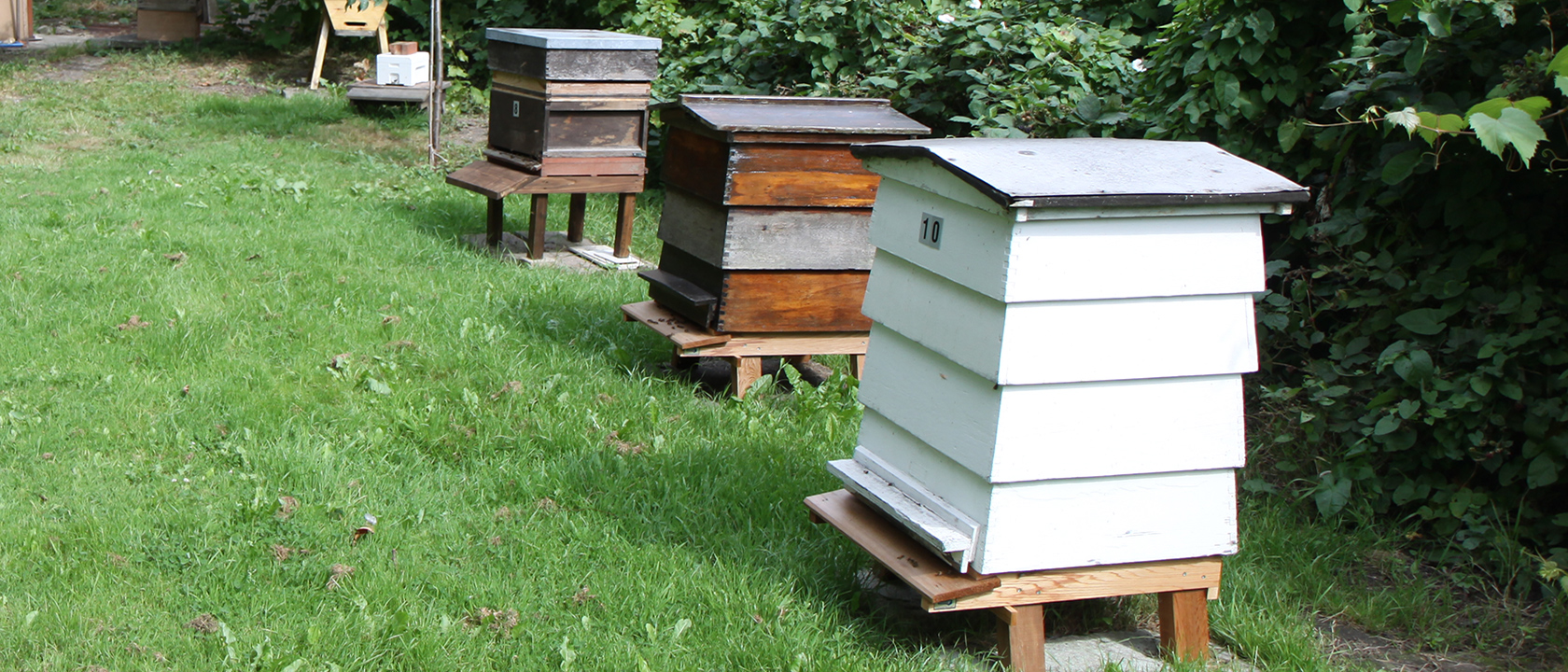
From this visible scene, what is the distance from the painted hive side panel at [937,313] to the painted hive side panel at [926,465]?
0.25 m

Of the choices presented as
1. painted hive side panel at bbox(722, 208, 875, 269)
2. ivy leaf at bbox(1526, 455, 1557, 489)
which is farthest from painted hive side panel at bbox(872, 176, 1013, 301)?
ivy leaf at bbox(1526, 455, 1557, 489)

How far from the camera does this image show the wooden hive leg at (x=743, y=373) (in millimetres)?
4699

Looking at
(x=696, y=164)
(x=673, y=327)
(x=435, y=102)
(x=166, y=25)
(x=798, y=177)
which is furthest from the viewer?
(x=166, y=25)

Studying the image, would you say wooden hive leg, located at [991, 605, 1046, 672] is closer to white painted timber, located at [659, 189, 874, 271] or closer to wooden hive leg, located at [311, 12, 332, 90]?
white painted timber, located at [659, 189, 874, 271]

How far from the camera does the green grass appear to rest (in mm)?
2896

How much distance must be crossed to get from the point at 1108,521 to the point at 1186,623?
1.31 feet

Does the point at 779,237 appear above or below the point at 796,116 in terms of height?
below

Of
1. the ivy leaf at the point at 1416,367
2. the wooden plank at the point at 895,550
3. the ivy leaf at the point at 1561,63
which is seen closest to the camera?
the ivy leaf at the point at 1561,63

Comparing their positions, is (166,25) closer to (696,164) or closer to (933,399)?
(696,164)

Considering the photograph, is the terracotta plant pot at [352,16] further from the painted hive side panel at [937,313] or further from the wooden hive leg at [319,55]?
the painted hive side panel at [937,313]

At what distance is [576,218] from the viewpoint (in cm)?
743

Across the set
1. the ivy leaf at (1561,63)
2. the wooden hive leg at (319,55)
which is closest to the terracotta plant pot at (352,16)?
the wooden hive leg at (319,55)

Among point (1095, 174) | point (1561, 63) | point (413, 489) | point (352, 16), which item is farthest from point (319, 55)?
point (1561, 63)

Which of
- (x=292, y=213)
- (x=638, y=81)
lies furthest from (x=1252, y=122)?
(x=292, y=213)
